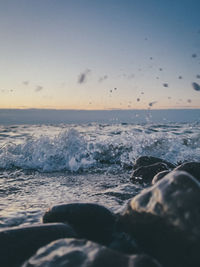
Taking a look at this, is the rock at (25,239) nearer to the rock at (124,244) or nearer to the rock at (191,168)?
the rock at (124,244)

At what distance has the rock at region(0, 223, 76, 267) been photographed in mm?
1974

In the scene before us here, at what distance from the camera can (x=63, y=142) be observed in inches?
350

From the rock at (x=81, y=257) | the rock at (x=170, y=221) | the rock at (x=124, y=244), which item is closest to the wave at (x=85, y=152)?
the rock at (x=124, y=244)

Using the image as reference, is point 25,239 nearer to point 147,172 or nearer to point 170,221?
point 170,221

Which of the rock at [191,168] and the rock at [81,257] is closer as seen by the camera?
the rock at [81,257]

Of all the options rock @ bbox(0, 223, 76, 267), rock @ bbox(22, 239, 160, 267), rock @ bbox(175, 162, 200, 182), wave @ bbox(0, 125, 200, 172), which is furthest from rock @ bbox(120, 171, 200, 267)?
wave @ bbox(0, 125, 200, 172)

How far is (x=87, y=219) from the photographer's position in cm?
245

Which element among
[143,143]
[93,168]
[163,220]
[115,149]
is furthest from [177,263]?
[143,143]

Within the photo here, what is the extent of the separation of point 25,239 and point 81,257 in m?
0.61

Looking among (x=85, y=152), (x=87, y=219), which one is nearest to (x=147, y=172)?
(x=87, y=219)

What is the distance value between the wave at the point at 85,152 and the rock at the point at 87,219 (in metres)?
4.17

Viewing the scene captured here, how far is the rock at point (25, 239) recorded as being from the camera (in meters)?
1.97

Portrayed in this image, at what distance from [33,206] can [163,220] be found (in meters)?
2.11

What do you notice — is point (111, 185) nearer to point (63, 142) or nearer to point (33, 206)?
point (33, 206)
